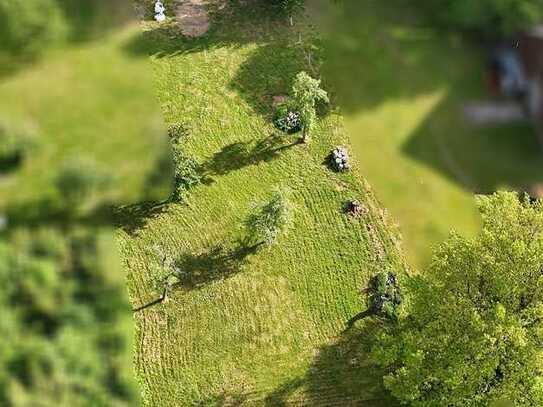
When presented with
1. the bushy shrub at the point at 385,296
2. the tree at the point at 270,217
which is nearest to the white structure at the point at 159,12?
the tree at the point at 270,217

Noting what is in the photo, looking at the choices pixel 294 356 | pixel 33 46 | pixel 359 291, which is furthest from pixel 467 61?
pixel 33 46

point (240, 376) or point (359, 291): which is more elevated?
point (359, 291)

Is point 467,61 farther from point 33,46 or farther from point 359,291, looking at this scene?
point 33,46

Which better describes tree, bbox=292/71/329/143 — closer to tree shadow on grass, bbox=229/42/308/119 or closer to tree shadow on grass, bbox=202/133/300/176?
tree shadow on grass, bbox=202/133/300/176

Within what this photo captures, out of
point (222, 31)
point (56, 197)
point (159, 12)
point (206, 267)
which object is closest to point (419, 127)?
point (206, 267)

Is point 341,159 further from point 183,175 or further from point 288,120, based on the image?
point 183,175

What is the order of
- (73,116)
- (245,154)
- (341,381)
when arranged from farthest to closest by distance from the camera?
(245,154) → (341,381) → (73,116)
